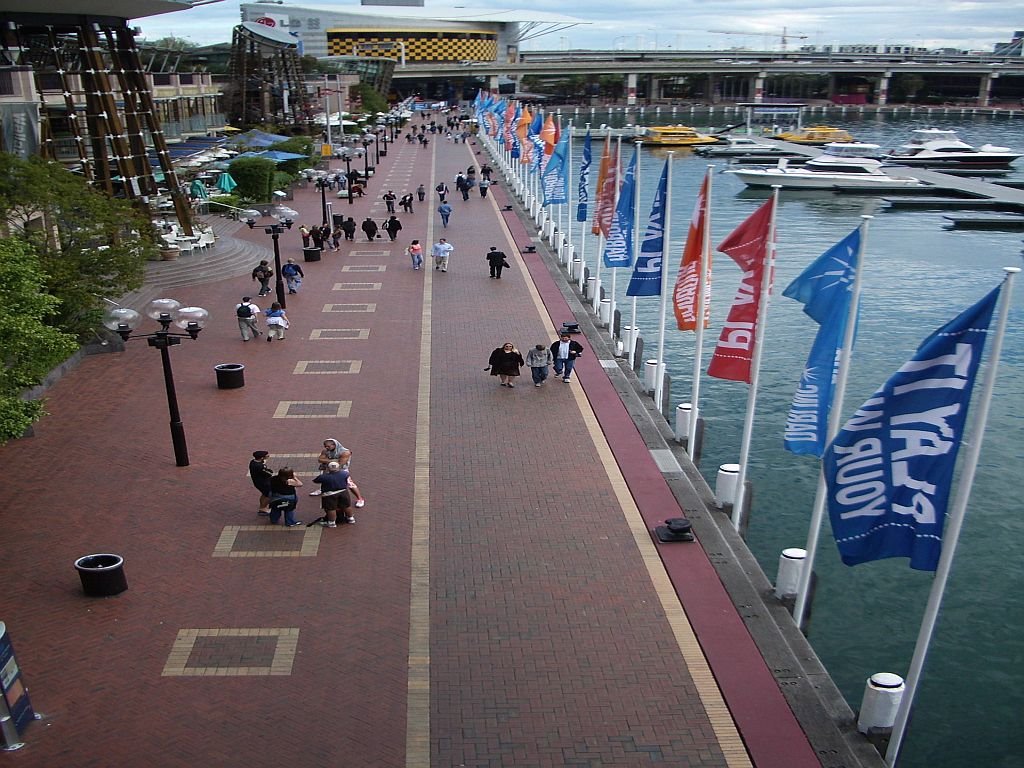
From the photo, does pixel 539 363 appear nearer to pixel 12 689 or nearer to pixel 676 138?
pixel 12 689

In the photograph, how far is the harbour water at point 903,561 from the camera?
12266mm

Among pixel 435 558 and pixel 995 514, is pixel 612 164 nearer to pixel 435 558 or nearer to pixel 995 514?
pixel 995 514

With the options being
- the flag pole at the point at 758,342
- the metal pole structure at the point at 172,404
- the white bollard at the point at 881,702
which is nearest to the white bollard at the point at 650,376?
the flag pole at the point at 758,342

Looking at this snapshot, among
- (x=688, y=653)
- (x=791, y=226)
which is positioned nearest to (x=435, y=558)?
(x=688, y=653)

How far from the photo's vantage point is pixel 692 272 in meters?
17.1

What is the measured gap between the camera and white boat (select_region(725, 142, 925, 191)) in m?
64.6

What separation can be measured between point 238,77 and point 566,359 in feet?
257

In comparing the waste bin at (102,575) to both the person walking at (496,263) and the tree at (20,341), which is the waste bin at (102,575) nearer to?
the tree at (20,341)

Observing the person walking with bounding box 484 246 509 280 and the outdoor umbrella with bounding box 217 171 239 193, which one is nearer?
the person walking with bounding box 484 246 509 280

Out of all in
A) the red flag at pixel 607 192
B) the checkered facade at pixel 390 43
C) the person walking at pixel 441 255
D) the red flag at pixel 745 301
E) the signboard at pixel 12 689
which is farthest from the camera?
the checkered facade at pixel 390 43

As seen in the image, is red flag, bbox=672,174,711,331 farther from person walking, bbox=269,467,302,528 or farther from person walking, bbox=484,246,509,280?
person walking, bbox=484,246,509,280

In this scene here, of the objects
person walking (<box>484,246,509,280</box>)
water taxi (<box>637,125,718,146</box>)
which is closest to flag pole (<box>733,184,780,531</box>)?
person walking (<box>484,246,509,280</box>)

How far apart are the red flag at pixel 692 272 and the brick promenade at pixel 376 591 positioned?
2.67 m

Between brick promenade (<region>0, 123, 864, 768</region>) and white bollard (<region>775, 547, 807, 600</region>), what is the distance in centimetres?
82
